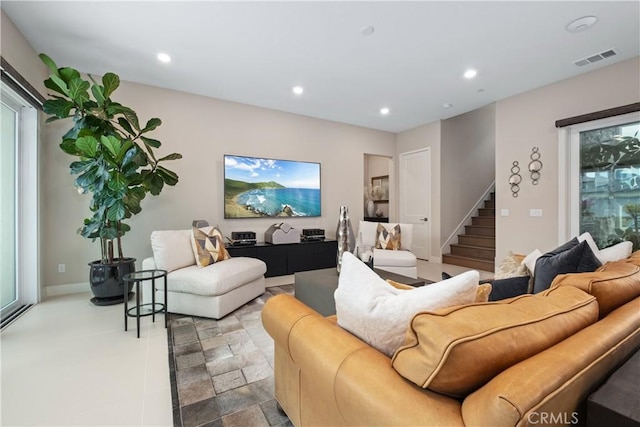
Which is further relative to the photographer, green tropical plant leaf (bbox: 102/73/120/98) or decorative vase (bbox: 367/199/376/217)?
decorative vase (bbox: 367/199/376/217)

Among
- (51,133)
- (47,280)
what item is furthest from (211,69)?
(47,280)

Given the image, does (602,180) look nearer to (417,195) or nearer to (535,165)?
(535,165)

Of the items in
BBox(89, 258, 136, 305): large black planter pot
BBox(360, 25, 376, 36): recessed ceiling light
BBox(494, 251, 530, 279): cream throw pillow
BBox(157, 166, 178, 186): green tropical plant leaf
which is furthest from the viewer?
BBox(157, 166, 178, 186): green tropical plant leaf

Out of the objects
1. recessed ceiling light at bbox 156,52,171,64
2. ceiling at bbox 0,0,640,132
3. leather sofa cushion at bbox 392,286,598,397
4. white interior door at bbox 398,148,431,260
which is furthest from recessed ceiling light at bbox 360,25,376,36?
white interior door at bbox 398,148,431,260

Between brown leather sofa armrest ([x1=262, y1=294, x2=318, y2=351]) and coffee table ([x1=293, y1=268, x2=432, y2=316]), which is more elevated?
brown leather sofa armrest ([x1=262, y1=294, x2=318, y2=351])

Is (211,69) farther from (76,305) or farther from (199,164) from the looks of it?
(76,305)

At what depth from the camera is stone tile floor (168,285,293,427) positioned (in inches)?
59.9

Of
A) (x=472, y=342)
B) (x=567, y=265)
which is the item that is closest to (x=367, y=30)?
(x=567, y=265)

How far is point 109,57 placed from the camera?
3.25 m

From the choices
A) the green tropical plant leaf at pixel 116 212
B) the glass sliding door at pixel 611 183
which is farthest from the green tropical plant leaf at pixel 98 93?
the glass sliding door at pixel 611 183

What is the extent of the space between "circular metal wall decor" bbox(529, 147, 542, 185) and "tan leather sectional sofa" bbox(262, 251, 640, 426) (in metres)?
3.76

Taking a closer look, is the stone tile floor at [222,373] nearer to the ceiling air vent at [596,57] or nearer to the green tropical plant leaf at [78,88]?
the green tropical plant leaf at [78,88]

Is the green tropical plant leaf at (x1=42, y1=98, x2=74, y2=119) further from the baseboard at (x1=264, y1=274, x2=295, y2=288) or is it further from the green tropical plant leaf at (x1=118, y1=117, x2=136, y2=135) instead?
the baseboard at (x1=264, y1=274, x2=295, y2=288)

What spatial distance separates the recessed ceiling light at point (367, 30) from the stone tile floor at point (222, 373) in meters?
2.92
